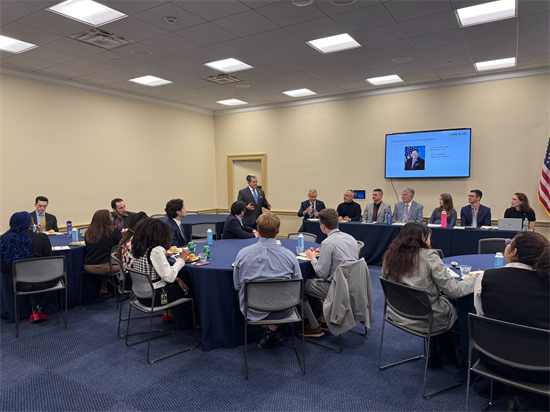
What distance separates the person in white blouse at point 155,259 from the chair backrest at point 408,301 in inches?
73.8

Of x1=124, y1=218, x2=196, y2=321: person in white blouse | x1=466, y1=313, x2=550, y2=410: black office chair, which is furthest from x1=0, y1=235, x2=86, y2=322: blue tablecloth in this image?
x1=466, y1=313, x2=550, y2=410: black office chair

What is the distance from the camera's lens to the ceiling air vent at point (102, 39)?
15.1 ft

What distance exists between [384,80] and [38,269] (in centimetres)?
647

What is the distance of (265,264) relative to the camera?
3.10m

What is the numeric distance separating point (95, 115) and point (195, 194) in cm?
313

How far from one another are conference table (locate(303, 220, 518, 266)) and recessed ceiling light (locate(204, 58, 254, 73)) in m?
3.05

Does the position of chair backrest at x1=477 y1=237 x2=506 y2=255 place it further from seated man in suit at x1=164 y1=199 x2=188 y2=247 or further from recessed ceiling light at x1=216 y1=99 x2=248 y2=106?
recessed ceiling light at x1=216 y1=99 x2=248 y2=106

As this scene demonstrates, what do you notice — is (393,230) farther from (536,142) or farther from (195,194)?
(195,194)

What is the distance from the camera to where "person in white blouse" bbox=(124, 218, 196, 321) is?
10.9ft

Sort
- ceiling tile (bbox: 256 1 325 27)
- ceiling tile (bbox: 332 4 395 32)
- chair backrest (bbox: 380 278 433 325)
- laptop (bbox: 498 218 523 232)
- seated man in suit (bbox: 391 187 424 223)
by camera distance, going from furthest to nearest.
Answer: seated man in suit (bbox: 391 187 424 223) < laptop (bbox: 498 218 523 232) < ceiling tile (bbox: 332 4 395 32) < ceiling tile (bbox: 256 1 325 27) < chair backrest (bbox: 380 278 433 325)

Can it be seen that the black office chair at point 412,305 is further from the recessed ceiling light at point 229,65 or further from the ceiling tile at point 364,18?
the recessed ceiling light at point 229,65

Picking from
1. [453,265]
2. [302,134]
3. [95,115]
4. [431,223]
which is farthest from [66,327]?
[302,134]

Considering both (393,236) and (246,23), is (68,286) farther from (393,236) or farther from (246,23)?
(393,236)

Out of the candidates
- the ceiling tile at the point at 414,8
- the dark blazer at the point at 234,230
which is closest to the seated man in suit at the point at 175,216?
the dark blazer at the point at 234,230
